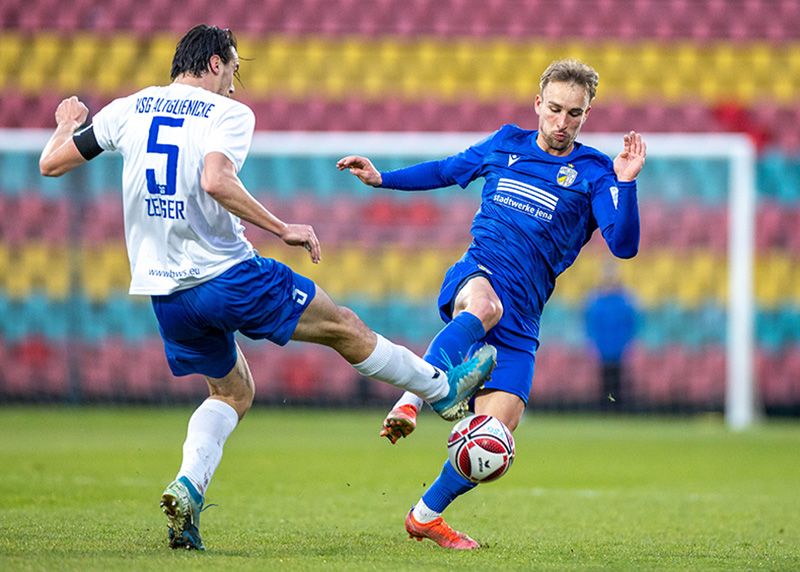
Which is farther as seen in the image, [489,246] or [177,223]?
[489,246]

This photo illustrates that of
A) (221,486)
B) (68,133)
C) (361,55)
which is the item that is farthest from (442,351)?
(361,55)

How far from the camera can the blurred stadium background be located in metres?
14.5

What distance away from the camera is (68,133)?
5785 mm

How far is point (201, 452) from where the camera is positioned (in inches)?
223

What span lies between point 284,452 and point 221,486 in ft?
8.05

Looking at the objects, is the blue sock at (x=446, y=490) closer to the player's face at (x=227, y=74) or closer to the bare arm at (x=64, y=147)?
the player's face at (x=227, y=74)

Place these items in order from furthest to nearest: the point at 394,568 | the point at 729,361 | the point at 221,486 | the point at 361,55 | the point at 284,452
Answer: the point at 361,55
the point at 729,361
the point at 284,452
the point at 221,486
the point at 394,568

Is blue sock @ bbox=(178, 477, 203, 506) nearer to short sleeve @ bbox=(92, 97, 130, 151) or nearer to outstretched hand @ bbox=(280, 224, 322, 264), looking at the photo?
outstretched hand @ bbox=(280, 224, 322, 264)

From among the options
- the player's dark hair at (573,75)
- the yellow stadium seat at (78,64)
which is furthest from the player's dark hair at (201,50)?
the yellow stadium seat at (78,64)

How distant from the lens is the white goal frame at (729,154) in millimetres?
13930

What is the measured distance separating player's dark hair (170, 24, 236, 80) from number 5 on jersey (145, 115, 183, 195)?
0.28 meters

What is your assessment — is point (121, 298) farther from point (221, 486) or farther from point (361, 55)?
point (221, 486)

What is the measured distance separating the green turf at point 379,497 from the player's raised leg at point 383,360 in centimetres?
67

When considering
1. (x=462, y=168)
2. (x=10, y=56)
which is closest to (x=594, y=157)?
(x=462, y=168)
